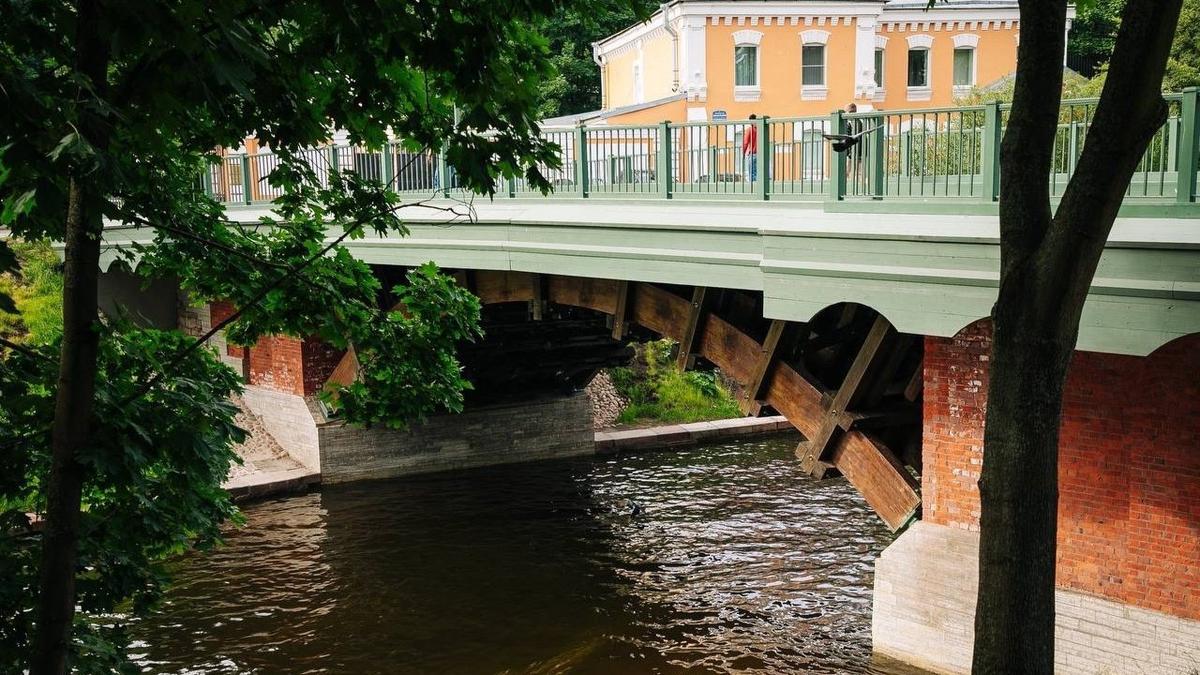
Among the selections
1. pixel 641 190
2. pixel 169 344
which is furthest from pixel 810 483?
pixel 169 344

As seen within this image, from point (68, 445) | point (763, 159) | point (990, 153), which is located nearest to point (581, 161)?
point (763, 159)

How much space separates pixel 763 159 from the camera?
10.7 m

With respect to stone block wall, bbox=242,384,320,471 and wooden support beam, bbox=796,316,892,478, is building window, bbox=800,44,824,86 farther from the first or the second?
wooden support beam, bbox=796,316,892,478

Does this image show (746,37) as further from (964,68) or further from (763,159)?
(763,159)

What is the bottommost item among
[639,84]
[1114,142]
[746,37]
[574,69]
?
[1114,142]

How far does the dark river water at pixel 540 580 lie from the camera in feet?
39.8

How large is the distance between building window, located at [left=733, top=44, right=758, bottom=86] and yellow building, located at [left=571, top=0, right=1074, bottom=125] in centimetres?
2

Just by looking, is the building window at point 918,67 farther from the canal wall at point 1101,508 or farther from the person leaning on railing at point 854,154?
the canal wall at point 1101,508

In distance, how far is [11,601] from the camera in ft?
15.3

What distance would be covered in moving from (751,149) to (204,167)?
6129 mm

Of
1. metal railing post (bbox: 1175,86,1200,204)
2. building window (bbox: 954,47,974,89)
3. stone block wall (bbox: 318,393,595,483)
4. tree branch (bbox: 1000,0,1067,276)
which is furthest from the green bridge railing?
building window (bbox: 954,47,974,89)

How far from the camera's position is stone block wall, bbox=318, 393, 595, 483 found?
20.1 meters

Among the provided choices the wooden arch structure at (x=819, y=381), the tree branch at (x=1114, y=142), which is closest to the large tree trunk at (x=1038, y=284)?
the tree branch at (x=1114, y=142)

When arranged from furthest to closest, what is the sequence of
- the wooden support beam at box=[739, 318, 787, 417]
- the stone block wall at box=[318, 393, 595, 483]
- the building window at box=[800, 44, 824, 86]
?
1. the building window at box=[800, 44, 824, 86]
2. the stone block wall at box=[318, 393, 595, 483]
3. the wooden support beam at box=[739, 318, 787, 417]
